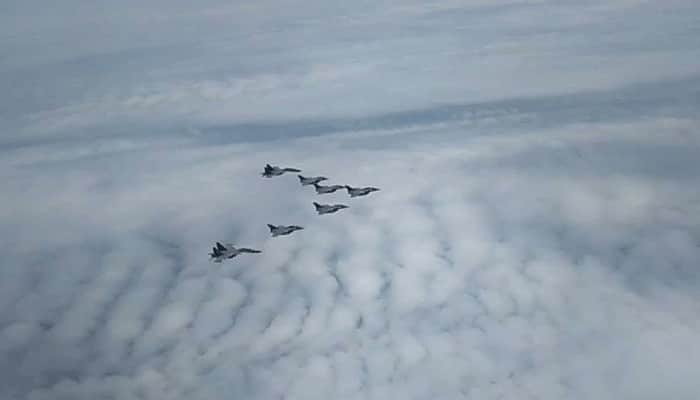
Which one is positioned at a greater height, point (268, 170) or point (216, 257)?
point (268, 170)

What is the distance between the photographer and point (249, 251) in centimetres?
8175

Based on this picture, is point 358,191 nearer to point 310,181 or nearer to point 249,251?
point 310,181

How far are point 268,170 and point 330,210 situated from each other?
23.9ft

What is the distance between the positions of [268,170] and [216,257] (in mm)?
11406

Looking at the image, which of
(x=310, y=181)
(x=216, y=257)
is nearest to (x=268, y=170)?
(x=310, y=181)

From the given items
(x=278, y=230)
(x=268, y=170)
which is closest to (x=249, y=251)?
(x=278, y=230)

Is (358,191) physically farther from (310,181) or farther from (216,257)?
(216,257)

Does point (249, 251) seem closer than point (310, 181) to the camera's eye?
Yes

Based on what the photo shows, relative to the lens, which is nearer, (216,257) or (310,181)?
(216,257)

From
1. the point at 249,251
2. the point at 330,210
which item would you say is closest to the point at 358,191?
the point at 330,210

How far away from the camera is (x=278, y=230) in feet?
272

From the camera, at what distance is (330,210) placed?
276 ft

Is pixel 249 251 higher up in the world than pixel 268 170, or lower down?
lower down

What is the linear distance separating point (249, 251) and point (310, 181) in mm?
10306
